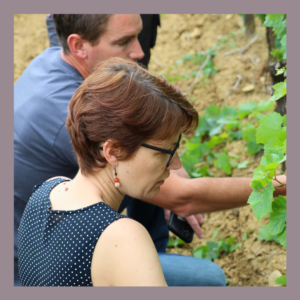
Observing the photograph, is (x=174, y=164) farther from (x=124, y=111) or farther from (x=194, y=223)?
(x=194, y=223)

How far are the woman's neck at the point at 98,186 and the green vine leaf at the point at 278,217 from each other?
0.62 m

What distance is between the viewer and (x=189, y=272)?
2.24m

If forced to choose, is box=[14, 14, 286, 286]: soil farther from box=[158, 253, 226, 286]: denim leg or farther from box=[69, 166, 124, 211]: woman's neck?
box=[69, 166, 124, 211]: woman's neck

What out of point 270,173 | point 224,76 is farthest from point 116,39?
point 224,76

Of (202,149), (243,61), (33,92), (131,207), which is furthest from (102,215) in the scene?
(243,61)

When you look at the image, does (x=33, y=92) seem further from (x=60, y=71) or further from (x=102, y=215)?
(x=102, y=215)

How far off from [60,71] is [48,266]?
124 centimetres

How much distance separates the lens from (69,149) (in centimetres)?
193

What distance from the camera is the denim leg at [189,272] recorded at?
2188 mm

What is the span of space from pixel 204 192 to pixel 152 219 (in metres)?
0.88

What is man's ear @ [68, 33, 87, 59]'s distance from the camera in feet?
7.38

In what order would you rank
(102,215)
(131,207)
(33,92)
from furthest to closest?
(131,207), (33,92), (102,215)

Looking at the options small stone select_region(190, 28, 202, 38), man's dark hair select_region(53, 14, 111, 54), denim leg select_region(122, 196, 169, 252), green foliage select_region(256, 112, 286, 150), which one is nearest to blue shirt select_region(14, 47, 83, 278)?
man's dark hair select_region(53, 14, 111, 54)

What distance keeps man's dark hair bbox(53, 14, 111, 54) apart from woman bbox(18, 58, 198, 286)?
71 centimetres
